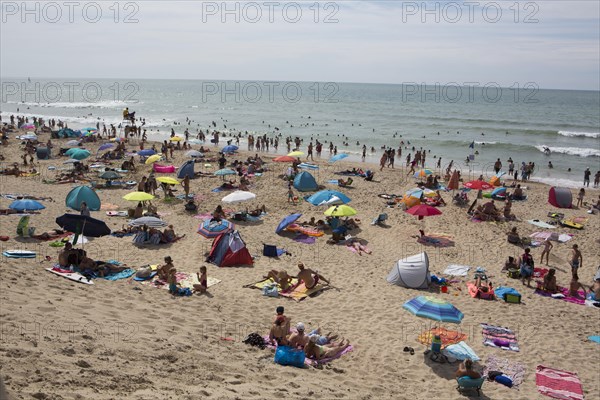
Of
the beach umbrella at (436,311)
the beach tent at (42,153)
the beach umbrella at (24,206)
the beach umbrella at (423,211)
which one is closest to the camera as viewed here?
the beach umbrella at (436,311)

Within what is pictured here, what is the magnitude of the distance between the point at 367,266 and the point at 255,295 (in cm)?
381

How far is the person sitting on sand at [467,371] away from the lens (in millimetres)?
7504

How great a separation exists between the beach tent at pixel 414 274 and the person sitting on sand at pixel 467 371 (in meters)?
4.12

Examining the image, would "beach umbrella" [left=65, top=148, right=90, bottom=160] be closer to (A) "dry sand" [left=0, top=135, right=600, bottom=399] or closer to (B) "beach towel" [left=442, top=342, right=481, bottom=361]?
(A) "dry sand" [left=0, top=135, right=600, bottom=399]

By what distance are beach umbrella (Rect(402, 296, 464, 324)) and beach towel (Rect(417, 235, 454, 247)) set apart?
→ 631 cm

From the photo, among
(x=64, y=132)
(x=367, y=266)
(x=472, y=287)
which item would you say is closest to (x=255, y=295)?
(x=367, y=266)

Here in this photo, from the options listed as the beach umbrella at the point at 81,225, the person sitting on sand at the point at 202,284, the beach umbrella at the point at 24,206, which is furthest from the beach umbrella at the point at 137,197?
the person sitting on sand at the point at 202,284

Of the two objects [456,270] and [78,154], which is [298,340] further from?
[78,154]

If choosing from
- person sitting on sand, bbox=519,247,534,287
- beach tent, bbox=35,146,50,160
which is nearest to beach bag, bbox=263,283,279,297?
person sitting on sand, bbox=519,247,534,287

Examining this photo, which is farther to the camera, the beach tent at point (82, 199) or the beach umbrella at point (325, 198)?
the beach umbrella at point (325, 198)

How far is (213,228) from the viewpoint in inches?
571

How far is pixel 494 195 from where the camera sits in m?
20.8

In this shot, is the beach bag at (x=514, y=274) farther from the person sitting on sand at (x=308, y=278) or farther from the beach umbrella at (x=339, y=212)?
the person sitting on sand at (x=308, y=278)

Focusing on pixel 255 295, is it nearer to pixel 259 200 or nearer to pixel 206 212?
pixel 206 212
